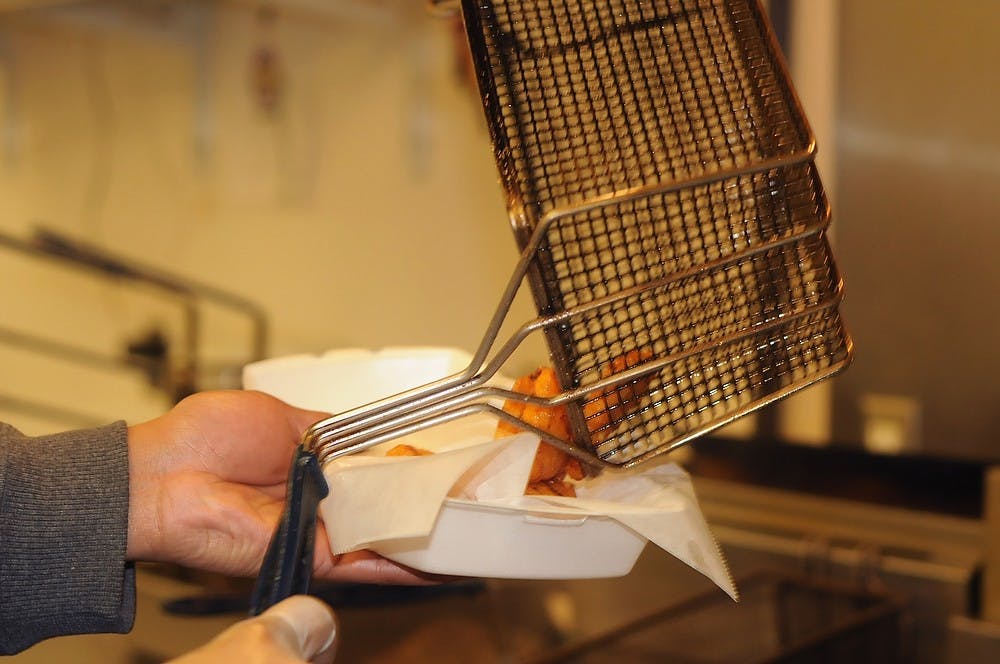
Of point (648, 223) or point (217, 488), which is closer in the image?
point (648, 223)

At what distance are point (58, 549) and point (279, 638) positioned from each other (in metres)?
0.21

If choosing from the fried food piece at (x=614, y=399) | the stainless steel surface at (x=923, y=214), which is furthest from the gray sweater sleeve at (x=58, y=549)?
the stainless steel surface at (x=923, y=214)

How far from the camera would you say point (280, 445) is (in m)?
0.57

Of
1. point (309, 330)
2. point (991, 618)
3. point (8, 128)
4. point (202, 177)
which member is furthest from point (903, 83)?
point (8, 128)

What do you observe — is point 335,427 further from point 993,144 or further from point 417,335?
point 417,335

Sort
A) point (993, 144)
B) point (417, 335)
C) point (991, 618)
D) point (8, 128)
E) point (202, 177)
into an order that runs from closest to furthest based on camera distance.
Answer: point (991, 618)
point (993, 144)
point (417, 335)
point (202, 177)
point (8, 128)

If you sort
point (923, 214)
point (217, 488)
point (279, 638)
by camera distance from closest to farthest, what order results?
point (279, 638) < point (217, 488) < point (923, 214)

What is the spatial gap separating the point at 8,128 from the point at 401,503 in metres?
2.04

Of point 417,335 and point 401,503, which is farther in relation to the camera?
point 417,335

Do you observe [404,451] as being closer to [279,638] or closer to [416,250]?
[279,638]

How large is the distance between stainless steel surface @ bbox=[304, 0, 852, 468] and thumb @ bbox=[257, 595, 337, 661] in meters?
0.07

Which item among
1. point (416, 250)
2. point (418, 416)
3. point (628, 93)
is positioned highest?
point (628, 93)

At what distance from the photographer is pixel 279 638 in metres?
0.33

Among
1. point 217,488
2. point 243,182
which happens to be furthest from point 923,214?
point 243,182
